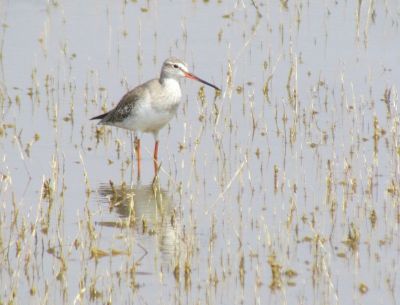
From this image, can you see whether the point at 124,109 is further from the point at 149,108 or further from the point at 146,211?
the point at 146,211

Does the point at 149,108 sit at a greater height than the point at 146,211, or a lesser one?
greater

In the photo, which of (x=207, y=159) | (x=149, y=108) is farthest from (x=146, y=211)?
(x=149, y=108)

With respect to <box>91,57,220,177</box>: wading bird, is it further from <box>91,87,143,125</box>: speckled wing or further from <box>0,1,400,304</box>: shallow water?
<box>0,1,400,304</box>: shallow water

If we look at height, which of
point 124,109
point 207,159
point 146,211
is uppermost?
point 124,109

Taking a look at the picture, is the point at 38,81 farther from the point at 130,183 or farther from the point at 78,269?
the point at 78,269

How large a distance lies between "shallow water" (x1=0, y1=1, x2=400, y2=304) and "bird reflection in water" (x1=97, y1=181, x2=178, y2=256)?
33 mm

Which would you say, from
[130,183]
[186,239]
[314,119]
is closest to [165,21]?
[314,119]

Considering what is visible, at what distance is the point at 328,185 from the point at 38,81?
6.51 meters

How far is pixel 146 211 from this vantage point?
12.2m

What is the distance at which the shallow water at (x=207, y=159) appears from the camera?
32.7 ft

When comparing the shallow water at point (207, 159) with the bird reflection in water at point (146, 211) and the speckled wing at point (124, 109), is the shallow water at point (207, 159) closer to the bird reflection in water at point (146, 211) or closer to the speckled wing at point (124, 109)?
the bird reflection in water at point (146, 211)

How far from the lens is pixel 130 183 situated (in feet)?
43.6

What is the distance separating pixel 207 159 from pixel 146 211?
1819 mm

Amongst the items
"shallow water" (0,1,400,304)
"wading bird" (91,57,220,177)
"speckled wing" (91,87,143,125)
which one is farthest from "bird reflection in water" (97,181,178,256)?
"speckled wing" (91,87,143,125)
